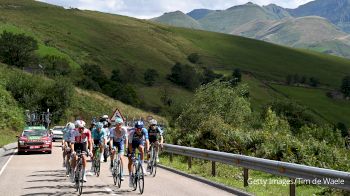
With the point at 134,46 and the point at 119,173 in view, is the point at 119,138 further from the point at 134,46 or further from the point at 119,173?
the point at 134,46

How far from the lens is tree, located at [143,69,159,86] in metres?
127

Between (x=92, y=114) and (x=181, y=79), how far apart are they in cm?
5839

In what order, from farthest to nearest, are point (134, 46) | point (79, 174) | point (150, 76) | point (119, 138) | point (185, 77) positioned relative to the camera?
point (134, 46), point (185, 77), point (150, 76), point (119, 138), point (79, 174)

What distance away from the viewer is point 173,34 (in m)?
194

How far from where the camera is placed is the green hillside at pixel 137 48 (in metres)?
130

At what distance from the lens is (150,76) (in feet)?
421

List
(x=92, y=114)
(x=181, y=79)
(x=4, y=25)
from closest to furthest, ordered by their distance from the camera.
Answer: (x=92, y=114), (x=4, y=25), (x=181, y=79)

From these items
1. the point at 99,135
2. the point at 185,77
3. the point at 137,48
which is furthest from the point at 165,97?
the point at 99,135

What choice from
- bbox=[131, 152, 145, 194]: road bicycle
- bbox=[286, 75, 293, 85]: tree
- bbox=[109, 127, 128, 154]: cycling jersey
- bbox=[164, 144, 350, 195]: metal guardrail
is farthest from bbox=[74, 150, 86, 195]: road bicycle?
bbox=[286, 75, 293, 85]: tree

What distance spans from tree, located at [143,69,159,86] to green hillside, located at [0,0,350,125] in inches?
55.3

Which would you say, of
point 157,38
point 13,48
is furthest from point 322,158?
point 157,38

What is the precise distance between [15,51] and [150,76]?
4127 cm

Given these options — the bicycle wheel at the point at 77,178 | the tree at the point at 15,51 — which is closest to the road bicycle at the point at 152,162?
the bicycle wheel at the point at 77,178

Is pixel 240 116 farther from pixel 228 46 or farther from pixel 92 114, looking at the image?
pixel 228 46
